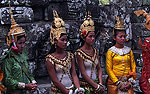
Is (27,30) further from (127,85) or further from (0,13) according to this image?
(127,85)

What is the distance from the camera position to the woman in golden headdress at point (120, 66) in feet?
14.8

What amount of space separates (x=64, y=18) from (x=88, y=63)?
134 centimetres

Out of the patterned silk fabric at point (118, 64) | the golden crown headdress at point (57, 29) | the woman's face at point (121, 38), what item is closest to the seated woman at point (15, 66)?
the golden crown headdress at point (57, 29)

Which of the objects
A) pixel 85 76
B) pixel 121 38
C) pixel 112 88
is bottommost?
pixel 112 88

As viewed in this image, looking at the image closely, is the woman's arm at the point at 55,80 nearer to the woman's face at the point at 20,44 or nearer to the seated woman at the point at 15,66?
the seated woman at the point at 15,66

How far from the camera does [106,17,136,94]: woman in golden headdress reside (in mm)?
4526

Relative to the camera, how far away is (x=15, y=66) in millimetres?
3738

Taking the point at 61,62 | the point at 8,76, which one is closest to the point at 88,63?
the point at 61,62

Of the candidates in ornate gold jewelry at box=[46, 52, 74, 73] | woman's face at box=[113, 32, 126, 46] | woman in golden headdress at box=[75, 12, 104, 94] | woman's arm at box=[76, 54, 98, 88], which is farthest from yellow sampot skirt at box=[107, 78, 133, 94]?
ornate gold jewelry at box=[46, 52, 74, 73]

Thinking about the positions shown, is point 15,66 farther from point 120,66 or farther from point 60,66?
point 120,66

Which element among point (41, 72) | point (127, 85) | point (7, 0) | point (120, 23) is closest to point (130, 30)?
point (120, 23)

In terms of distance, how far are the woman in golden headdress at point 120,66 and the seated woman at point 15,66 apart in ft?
4.91

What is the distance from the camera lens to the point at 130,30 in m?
5.87

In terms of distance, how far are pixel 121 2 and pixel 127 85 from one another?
7.00ft
